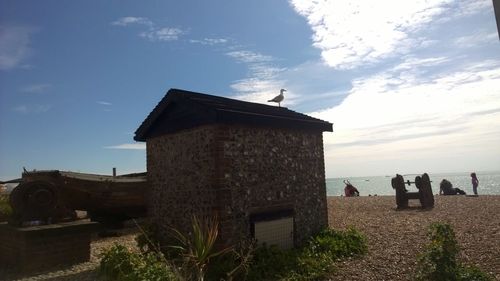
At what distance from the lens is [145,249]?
36.2 feet

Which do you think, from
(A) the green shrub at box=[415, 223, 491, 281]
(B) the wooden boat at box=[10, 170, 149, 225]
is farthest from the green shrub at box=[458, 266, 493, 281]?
(B) the wooden boat at box=[10, 170, 149, 225]

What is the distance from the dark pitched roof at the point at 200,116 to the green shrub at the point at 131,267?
357 cm

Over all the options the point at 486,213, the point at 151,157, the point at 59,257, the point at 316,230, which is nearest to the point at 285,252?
the point at 316,230

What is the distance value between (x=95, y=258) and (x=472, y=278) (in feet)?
31.1

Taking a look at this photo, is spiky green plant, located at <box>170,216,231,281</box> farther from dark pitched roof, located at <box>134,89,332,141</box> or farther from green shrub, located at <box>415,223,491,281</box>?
green shrub, located at <box>415,223,491,281</box>

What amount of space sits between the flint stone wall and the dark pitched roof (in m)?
0.23

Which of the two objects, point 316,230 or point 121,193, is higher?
point 121,193

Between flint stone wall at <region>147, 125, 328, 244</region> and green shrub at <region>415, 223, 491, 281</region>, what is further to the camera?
flint stone wall at <region>147, 125, 328, 244</region>

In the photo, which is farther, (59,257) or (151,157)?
(151,157)

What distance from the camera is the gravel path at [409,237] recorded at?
27.4 ft

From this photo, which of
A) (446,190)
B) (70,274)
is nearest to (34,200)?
(70,274)

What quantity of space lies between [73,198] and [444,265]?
1357 cm

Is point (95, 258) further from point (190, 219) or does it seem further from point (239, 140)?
point (239, 140)

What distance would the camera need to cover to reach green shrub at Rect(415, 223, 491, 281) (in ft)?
21.7
